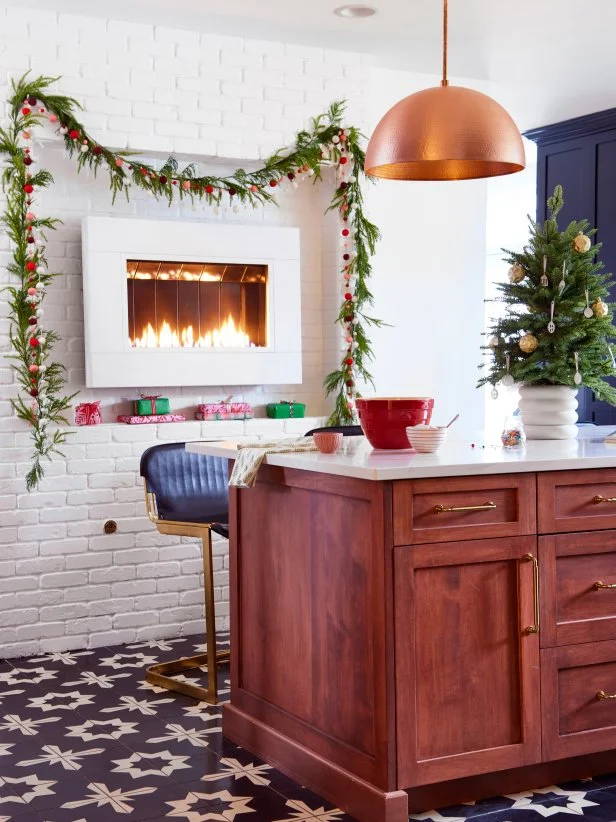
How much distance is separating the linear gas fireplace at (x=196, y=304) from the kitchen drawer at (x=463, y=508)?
2.57m

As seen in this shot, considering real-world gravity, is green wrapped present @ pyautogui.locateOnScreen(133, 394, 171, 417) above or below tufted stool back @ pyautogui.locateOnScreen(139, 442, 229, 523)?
above

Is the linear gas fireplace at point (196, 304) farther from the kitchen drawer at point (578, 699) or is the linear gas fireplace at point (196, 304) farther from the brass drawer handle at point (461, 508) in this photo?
the kitchen drawer at point (578, 699)

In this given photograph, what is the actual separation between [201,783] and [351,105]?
352cm

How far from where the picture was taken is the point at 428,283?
5973 millimetres

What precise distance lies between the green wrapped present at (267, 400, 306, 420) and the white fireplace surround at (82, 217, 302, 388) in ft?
0.40

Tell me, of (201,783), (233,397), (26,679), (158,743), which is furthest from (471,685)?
(233,397)

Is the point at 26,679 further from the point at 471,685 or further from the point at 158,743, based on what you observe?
the point at 471,685

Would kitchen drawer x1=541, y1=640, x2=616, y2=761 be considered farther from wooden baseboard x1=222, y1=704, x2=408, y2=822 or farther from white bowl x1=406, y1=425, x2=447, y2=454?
white bowl x1=406, y1=425, x2=447, y2=454

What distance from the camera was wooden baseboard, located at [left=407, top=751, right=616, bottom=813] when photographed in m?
2.95

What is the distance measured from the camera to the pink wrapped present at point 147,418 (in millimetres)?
5066

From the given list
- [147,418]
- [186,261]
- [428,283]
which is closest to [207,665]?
[147,418]

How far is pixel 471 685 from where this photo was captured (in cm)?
293

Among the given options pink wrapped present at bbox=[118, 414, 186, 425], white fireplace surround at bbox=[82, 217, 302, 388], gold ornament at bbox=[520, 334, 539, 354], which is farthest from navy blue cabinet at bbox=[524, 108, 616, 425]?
gold ornament at bbox=[520, 334, 539, 354]

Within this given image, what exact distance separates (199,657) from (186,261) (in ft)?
6.14
